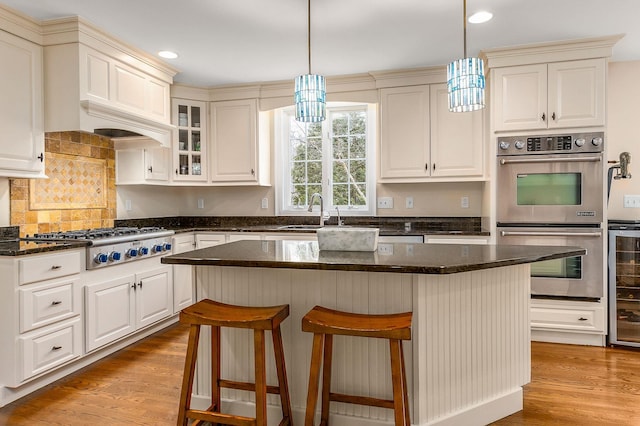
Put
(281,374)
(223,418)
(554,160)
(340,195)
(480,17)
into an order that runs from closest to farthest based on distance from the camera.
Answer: (223,418), (281,374), (480,17), (554,160), (340,195)

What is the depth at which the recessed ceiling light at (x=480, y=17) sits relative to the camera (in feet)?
9.20

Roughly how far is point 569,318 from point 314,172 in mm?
2701

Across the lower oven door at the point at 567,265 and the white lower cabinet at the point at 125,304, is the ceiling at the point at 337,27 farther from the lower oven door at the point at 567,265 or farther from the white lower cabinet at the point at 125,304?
the white lower cabinet at the point at 125,304

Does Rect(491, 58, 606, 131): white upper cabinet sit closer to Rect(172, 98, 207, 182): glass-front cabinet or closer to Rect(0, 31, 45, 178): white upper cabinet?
Rect(172, 98, 207, 182): glass-front cabinet

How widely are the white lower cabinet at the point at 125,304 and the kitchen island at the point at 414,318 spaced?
1129mm

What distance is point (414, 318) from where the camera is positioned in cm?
195

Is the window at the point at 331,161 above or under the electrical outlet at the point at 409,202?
above

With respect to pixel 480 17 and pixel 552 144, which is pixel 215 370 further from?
pixel 552 144

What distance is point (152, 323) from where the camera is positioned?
3.54 m

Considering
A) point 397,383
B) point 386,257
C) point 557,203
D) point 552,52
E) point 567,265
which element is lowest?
point 397,383

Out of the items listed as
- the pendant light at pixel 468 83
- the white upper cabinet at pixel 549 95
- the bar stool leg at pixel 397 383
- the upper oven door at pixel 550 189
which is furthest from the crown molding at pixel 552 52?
the bar stool leg at pixel 397 383

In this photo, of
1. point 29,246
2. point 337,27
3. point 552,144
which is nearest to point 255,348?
point 29,246

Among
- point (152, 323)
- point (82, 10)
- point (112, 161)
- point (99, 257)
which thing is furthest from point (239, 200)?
point (82, 10)

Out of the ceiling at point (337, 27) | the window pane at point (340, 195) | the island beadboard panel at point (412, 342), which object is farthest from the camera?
the window pane at point (340, 195)
